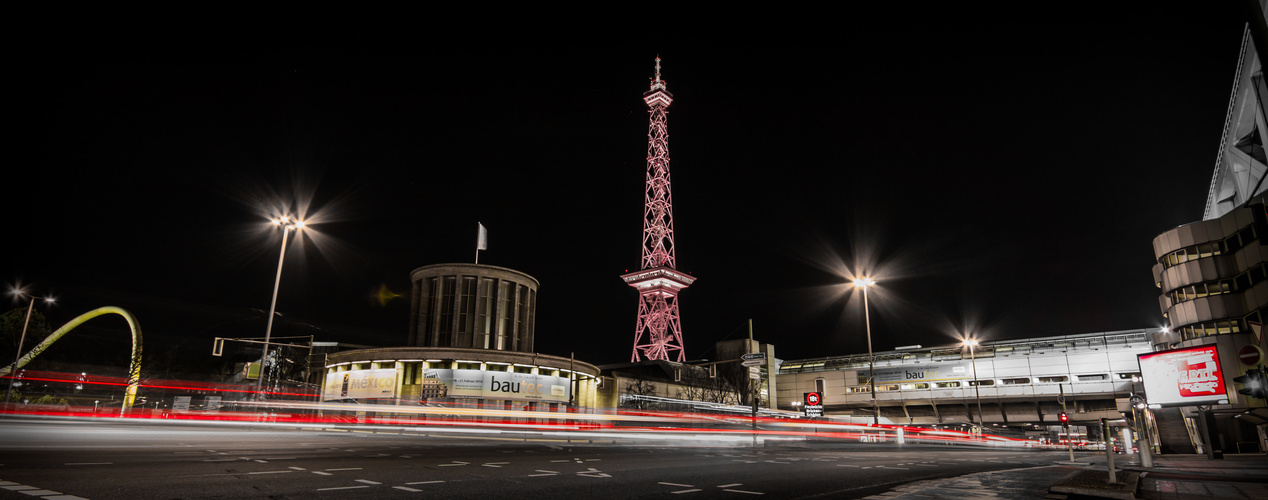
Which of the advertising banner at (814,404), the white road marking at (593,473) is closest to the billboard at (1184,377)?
the advertising banner at (814,404)

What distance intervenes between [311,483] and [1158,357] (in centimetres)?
4079

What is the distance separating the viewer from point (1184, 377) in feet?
106

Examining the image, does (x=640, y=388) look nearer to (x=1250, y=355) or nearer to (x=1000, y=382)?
(x=1000, y=382)

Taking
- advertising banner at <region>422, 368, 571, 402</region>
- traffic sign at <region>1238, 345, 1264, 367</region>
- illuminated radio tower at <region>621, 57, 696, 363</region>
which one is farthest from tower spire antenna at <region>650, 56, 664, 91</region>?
traffic sign at <region>1238, 345, 1264, 367</region>

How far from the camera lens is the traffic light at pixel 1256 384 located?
14.4 m

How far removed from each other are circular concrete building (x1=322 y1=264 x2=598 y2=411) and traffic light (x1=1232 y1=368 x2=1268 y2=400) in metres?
43.1

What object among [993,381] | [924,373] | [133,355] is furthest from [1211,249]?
[133,355]

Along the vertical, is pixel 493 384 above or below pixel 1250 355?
below

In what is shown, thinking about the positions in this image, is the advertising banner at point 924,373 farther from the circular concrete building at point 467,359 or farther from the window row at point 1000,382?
the circular concrete building at point 467,359

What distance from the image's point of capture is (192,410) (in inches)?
1916

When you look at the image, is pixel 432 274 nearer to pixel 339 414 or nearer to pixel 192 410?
pixel 339 414

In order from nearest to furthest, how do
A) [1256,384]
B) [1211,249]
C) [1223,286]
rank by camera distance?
[1256,384] → [1223,286] → [1211,249]

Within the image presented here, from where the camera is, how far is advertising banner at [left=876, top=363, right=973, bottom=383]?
3423 inches

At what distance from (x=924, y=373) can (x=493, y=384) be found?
2593 inches
